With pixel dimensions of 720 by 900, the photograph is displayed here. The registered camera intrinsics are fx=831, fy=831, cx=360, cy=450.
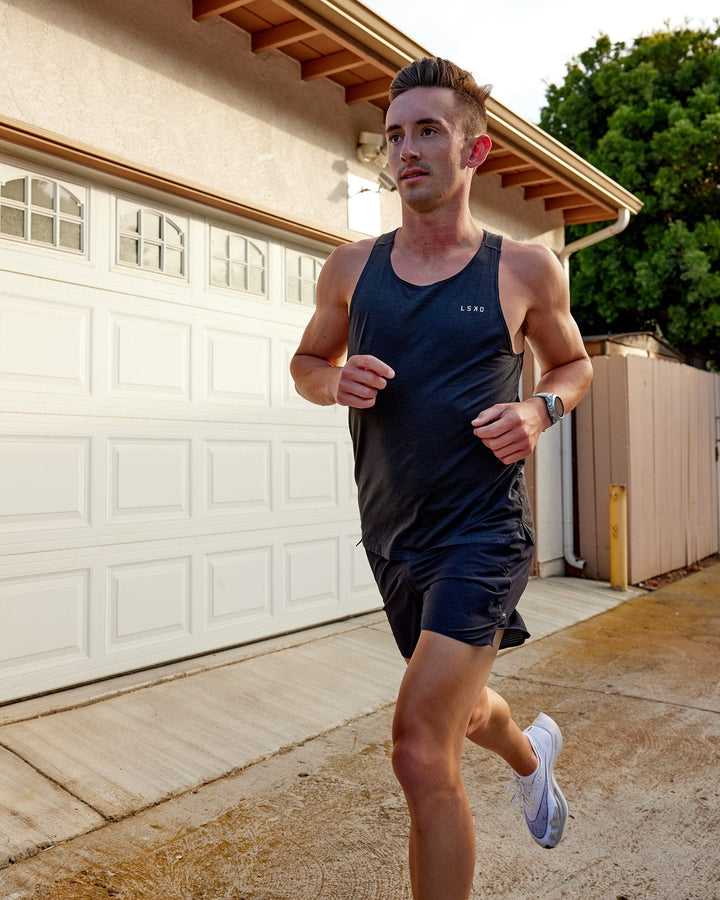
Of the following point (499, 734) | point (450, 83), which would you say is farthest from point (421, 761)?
point (450, 83)

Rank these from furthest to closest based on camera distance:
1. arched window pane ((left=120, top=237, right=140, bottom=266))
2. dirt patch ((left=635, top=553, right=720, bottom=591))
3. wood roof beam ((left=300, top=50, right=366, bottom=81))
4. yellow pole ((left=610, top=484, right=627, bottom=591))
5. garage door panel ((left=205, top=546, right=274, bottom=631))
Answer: dirt patch ((left=635, top=553, right=720, bottom=591)), yellow pole ((left=610, top=484, right=627, bottom=591)), wood roof beam ((left=300, top=50, right=366, bottom=81)), garage door panel ((left=205, top=546, right=274, bottom=631)), arched window pane ((left=120, top=237, right=140, bottom=266))

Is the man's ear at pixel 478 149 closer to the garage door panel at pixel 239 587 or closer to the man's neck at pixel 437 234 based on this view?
the man's neck at pixel 437 234

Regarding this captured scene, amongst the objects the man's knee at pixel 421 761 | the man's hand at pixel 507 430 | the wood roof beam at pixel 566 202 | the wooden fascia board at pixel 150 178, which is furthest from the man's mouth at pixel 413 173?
the wood roof beam at pixel 566 202

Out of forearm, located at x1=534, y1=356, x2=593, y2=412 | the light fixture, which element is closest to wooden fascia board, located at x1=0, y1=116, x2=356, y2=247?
the light fixture

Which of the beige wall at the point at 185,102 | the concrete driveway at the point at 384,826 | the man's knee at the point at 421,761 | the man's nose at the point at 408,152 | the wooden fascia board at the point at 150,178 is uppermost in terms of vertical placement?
the beige wall at the point at 185,102

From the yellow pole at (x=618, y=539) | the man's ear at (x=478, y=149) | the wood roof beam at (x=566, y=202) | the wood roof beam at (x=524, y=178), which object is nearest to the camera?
the man's ear at (x=478, y=149)

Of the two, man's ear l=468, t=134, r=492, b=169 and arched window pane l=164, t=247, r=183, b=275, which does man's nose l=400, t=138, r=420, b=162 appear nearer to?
man's ear l=468, t=134, r=492, b=169

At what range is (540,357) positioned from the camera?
93.8 inches

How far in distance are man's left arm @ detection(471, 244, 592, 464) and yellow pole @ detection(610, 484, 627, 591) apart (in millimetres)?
5198

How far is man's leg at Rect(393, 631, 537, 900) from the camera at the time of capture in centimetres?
174

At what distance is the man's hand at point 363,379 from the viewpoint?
1.88 m

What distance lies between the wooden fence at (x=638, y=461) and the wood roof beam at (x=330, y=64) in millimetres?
3697

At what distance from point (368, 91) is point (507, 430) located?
4.59 meters

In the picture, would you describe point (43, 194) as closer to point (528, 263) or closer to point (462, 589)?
point (528, 263)
